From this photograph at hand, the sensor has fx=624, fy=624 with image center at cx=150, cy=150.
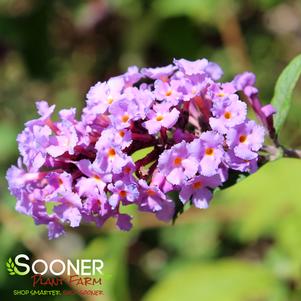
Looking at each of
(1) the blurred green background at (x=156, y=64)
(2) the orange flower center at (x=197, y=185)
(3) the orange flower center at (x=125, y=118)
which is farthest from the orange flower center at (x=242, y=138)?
(1) the blurred green background at (x=156, y=64)

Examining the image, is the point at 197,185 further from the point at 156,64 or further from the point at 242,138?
the point at 156,64

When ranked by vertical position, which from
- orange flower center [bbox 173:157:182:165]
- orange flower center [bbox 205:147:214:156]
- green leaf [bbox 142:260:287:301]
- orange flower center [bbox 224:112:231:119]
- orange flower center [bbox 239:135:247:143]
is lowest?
green leaf [bbox 142:260:287:301]

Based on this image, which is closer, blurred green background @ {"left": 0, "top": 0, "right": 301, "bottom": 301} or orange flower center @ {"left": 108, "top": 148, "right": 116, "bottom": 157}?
orange flower center @ {"left": 108, "top": 148, "right": 116, "bottom": 157}

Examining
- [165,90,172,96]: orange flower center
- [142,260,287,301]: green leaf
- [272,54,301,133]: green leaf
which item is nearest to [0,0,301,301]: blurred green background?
[142,260,287,301]: green leaf

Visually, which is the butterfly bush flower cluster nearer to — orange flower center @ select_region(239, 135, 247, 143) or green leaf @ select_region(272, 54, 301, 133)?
orange flower center @ select_region(239, 135, 247, 143)

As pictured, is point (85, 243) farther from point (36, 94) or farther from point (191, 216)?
point (36, 94)

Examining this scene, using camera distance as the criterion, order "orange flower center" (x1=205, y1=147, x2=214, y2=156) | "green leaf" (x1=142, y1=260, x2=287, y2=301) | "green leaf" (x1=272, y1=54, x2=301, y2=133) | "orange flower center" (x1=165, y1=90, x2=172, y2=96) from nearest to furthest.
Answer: "orange flower center" (x1=205, y1=147, x2=214, y2=156) < "orange flower center" (x1=165, y1=90, x2=172, y2=96) < "green leaf" (x1=272, y1=54, x2=301, y2=133) < "green leaf" (x1=142, y1=260, x2=287, y2=301)
